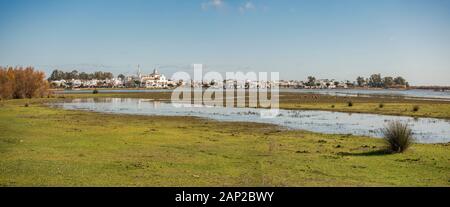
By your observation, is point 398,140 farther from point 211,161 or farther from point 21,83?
point 21,83

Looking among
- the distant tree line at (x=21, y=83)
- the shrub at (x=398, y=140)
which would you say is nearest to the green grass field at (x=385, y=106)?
the shrub at (x=398, y=140)

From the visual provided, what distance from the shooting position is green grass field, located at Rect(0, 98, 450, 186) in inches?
492

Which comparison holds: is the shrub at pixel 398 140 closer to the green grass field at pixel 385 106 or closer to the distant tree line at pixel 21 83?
the green grass field at pixel 385 106

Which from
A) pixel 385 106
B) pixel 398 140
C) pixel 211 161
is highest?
pixel 398 140

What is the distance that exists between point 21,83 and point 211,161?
81.4 metres

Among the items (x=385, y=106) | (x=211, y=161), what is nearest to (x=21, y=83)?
(x=385, y=106)

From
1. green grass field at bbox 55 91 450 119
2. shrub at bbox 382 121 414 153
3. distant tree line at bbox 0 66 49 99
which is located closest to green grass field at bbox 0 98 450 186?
shrub at bbox 382 121 414 153

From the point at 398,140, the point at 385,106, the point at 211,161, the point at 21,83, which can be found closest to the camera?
the point at 211,161

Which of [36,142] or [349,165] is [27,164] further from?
[349,165]

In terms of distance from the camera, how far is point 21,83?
282ft

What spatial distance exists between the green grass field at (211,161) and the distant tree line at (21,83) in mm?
64059
